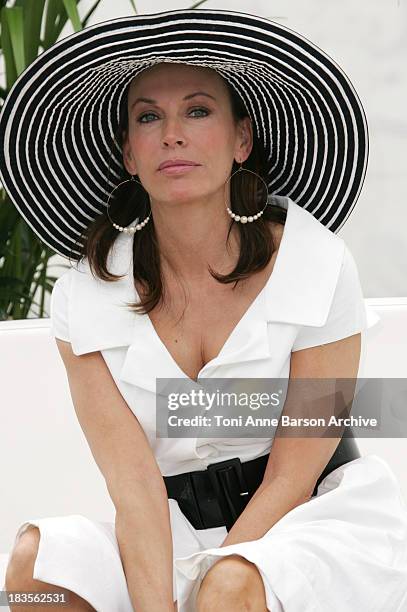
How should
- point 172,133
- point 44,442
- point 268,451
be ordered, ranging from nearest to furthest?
1. point 172,133
2. point 268,451
3. point 44,442

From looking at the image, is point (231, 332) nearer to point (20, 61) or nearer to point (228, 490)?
point (228, 490)

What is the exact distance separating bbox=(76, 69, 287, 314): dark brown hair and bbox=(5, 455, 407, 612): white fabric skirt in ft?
1.20

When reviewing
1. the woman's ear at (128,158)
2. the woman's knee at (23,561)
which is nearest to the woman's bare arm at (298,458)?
the woman's knee at (23,561)

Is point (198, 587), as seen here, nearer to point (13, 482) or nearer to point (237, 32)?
point (237, 32)

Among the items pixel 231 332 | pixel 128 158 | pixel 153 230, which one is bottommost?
pixel 231 332

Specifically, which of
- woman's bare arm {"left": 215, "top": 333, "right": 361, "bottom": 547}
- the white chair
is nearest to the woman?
woman's bare arm {"left": 215, "top": 333, "right": 361, "bottom": 547}

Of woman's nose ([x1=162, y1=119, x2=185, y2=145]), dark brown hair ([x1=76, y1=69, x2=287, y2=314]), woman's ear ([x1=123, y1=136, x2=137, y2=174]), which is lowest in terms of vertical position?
dark brown hair ([x1=76, y1=69, x2=287, y2=314])

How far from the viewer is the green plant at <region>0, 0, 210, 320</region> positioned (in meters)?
2.69

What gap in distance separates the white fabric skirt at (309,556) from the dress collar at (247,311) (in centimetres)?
25

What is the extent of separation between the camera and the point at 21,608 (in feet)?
5.02

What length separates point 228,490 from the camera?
1.72 metres

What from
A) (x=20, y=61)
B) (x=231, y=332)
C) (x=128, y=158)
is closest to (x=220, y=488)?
(x=231, y=332)

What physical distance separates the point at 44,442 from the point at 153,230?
946 millimetres

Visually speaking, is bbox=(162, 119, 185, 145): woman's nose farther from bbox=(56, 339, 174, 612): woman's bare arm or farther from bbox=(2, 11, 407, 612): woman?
bbox=(56, 339, 174, 612): woman's bare arm
